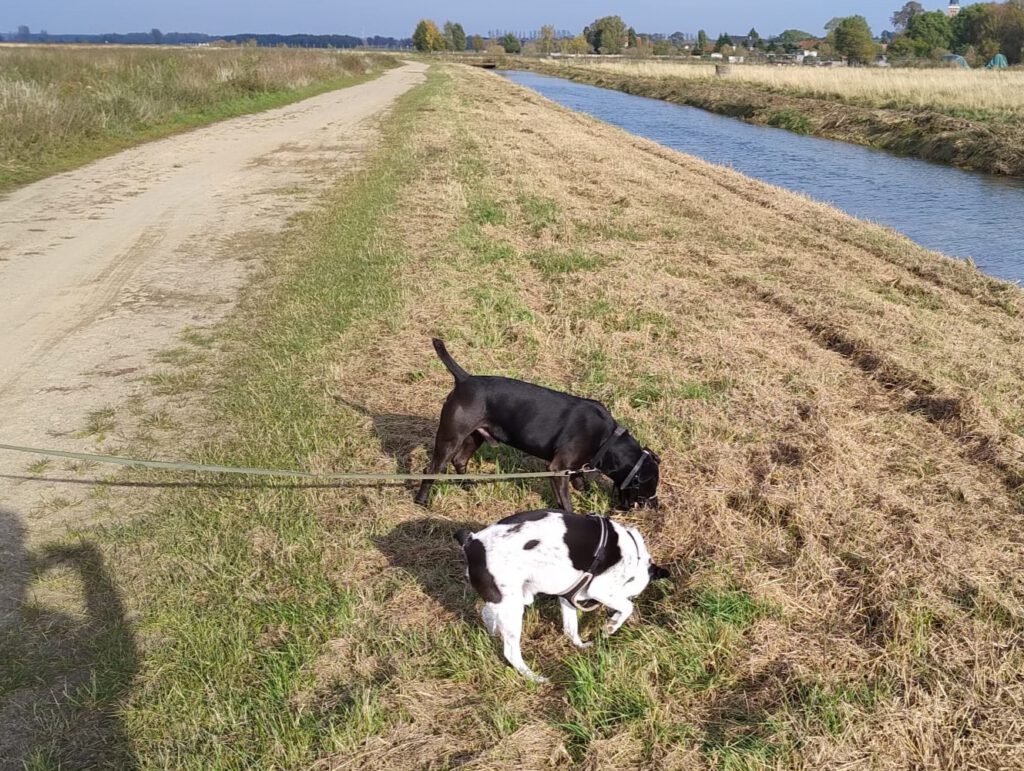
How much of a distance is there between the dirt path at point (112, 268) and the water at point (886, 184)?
432 inches

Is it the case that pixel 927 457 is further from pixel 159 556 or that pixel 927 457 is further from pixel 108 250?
pixel 108 250

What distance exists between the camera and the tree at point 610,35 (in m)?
144

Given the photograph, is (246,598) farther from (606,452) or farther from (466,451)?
(606,452)

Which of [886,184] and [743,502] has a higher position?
[886,184]

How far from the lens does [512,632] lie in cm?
312

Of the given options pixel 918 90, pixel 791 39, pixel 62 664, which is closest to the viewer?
pixel 62 664

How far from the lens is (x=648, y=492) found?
4.16 meters

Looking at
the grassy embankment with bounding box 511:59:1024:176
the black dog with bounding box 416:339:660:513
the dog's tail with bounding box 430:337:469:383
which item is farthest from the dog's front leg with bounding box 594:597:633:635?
the grassy embankment with bounding box 511:59:1024:176

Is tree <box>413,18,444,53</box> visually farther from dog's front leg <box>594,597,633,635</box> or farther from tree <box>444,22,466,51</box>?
dog's front leg <box>594,597,633,635</box>

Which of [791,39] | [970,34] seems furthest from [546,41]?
[970,34]

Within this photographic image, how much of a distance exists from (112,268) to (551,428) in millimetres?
7595

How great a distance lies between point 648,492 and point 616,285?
14.5 feet

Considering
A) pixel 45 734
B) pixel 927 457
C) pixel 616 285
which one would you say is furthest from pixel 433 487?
pixel 616 285

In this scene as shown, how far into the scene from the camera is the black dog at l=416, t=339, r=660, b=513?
13.4ft
